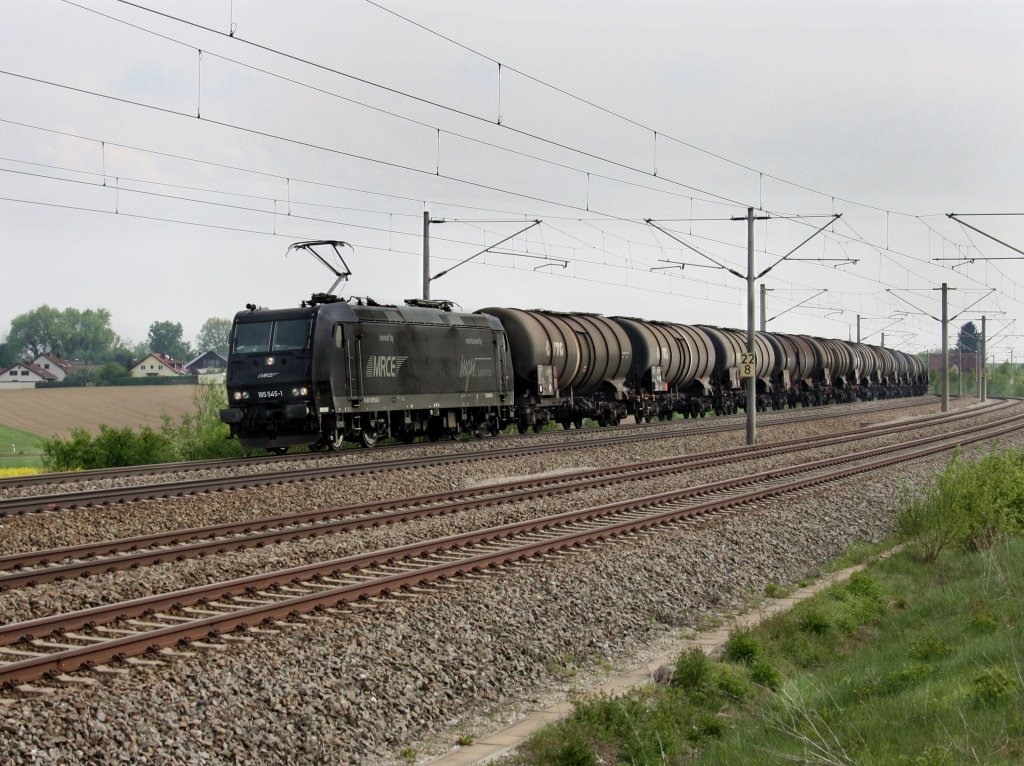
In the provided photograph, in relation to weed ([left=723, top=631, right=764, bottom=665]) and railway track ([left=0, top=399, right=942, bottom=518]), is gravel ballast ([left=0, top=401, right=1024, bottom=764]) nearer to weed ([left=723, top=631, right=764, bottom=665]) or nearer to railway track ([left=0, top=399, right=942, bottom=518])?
weed ([left=723, top=631, right=764, bottom=665])

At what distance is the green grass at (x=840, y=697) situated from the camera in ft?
22.1

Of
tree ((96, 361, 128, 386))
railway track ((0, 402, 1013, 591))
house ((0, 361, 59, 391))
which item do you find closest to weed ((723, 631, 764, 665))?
railway track ((0, 402, 1013, 591))

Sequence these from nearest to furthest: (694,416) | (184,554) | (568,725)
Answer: (568,725), (184,554), (694,416)

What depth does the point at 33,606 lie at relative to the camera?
10016 mm

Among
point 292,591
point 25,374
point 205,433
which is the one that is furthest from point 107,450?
point 25,374

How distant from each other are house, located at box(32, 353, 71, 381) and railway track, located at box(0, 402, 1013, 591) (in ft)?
379

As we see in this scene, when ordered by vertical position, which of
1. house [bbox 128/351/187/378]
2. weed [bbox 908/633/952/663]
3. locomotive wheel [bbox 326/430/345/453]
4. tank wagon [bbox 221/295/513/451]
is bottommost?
weed [bbox 908/633/952/663]

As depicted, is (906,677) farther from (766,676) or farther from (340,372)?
(340,372)

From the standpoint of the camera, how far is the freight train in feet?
77.1

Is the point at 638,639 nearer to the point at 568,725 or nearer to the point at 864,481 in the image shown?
the point at 568,725

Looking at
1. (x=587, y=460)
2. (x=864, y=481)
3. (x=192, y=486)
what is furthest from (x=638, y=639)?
(x=587, y=460)

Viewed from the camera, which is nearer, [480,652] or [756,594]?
[480,652]

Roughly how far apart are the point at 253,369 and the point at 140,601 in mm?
14600

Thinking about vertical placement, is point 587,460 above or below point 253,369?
below
